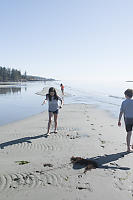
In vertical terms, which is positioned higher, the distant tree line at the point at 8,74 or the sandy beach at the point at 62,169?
the distant tree line at the point at 8,74

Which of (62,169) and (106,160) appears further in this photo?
(106,160)

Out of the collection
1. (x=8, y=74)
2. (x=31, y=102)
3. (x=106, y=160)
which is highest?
(x=8, y=74)

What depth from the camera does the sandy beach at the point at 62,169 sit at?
3596 millimetres

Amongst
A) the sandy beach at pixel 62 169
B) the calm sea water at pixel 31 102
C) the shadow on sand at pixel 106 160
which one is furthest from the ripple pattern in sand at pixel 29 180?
the calm sea water at pixel 31 102

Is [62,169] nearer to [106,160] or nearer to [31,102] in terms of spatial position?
[106,160]

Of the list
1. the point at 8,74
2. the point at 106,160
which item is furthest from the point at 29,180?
the point at 8,74

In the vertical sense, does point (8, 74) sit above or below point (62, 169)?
above

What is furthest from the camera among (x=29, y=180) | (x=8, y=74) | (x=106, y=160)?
(x=8, y=74)

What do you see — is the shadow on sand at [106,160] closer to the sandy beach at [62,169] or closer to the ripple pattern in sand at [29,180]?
the sandy beach at [62,169]

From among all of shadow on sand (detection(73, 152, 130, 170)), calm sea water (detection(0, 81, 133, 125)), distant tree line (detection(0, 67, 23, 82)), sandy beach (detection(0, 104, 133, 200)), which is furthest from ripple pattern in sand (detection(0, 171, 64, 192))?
distant tree line (detection(0, 67, 23, 82))

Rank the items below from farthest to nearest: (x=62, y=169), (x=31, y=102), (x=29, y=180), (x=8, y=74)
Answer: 1. (x=8, y=74)
2. (x=31, y=102)
3. (x=62, y=169)
4. (x=29, y=180)

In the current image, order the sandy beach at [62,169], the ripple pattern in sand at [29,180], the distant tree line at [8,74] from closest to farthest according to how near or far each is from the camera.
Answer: the sandy beach at [62,169]
the ripple pattern in sand at [29,180]
the distant tree line at [8,74]

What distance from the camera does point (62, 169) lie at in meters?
4.56

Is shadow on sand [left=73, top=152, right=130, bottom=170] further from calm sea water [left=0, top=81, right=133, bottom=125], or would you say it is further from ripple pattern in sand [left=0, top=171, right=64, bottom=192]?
calm sea water [left=0, top=81, right=133, bottom=125]
